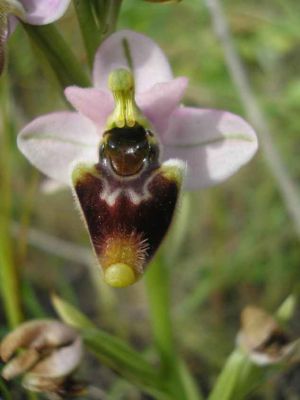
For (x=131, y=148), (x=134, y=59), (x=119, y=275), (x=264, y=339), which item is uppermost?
(x=134, y=59)

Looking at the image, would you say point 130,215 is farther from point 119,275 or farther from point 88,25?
point 88,25

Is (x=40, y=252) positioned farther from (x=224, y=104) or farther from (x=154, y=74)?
(x=154, y=74)

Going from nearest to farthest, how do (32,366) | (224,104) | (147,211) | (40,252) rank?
(147,211)
(32,366)
(224,104)
(40,252)

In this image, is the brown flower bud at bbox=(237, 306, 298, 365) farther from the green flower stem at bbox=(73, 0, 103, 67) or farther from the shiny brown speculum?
the green flower stem at bbox=(73, 0, 103, 67)

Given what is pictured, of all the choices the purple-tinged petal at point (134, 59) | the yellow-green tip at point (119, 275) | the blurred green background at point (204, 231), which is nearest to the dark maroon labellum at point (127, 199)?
the yellow-green tip at point (119, 275)

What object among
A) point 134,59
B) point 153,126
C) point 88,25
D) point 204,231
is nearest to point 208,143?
point 153,126

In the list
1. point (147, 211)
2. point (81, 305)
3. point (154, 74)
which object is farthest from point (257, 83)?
point (147, 211)

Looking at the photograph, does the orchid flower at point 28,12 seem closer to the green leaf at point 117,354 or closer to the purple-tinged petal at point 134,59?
the purple-tinged petal at point 134,59
